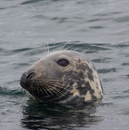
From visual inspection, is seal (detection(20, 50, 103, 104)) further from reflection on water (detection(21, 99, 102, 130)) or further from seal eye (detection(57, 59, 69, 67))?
reflection on water (detection(21, 99, 102, 130))

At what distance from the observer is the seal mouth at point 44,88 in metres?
6.60

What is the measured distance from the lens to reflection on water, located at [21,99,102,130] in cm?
592

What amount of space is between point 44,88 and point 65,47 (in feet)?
19.3

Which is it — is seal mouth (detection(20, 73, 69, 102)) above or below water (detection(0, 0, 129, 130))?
above

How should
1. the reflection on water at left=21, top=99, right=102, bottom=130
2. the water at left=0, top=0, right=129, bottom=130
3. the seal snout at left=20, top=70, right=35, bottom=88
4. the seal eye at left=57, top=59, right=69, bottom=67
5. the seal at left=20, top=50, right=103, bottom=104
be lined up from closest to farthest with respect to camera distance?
1. the reflection on water at left=21, top=99, right=102, bottom=130
2. the water at left=0, top=0, right=129, bottom=130
3. the seal snout at left=20, top=70, right=35, bottom=88
4. the seal at left=20, top=50, right=103, bottom=104
5. the seal eye at left=57, top=59, right=69, bottom=67

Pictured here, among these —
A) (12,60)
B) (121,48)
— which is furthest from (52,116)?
(121,48)

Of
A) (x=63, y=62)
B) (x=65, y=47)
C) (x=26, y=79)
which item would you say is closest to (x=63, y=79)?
(x=63, y=62)

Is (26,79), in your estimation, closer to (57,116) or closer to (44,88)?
(44,88)

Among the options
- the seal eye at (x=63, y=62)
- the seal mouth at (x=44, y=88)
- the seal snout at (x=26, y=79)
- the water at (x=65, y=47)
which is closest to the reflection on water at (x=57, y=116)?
the water at (x=65, y=47)

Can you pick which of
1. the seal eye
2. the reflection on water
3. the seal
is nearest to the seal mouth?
the seal

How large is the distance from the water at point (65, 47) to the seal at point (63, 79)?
0.22 meters

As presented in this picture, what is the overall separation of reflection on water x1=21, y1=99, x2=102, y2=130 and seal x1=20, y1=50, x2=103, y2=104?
184 millimetres

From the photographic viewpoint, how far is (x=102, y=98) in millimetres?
7535

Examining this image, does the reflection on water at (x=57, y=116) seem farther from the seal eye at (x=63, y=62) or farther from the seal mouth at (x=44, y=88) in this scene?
the seal eye at (x=63, y=62)
